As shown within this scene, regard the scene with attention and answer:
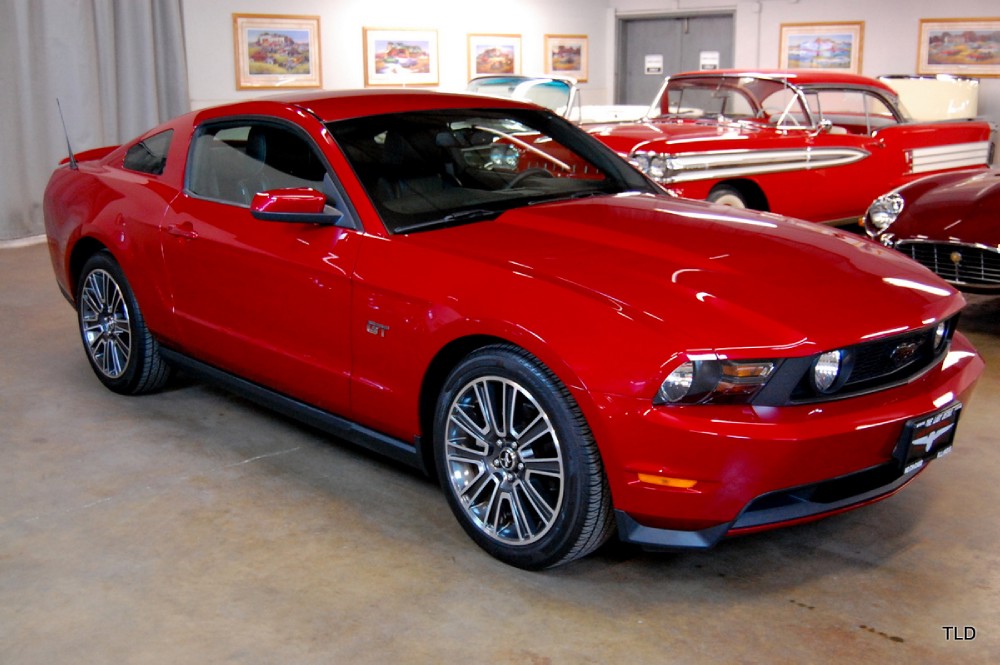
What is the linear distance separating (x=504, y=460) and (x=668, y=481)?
1.76ft

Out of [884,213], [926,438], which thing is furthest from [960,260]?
[926,438]

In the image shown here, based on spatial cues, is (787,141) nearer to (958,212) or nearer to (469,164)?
(958,212)

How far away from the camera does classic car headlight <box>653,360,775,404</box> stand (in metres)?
2.48

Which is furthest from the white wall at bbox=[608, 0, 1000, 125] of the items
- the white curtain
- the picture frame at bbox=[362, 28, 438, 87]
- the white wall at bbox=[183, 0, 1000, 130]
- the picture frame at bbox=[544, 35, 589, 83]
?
the white curtain

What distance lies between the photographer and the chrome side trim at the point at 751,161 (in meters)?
6.70

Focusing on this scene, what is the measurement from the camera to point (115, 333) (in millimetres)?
4379

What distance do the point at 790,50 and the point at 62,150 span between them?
29.4 feet

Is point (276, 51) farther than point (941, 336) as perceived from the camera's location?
Yes

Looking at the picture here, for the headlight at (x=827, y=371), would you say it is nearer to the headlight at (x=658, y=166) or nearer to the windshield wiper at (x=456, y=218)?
the windshield wiper at (x=456, y=218)

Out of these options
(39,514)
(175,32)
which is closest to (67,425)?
(39,514)

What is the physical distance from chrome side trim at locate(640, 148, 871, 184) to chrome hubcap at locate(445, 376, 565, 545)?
4.04 m

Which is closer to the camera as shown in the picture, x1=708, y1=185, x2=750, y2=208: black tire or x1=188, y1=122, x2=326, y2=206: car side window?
x1=188, y1=122, x2=326, y2=206: car side window

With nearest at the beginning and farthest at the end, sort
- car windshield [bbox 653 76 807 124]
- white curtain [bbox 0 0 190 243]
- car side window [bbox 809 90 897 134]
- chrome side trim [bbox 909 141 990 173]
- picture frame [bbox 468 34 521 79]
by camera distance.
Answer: car windshield [bbox 653 76 807 124], car side window [bbox 809 90 897 134], chrome side trim [bbox 909 141 990 173], white curtain [bbox 0 0 190 243], picture frame [bbox 468 34 521 79]

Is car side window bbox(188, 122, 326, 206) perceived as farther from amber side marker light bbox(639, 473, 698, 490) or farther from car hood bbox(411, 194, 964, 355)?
amber side marker light bbox(639, 473, 698, 490)
